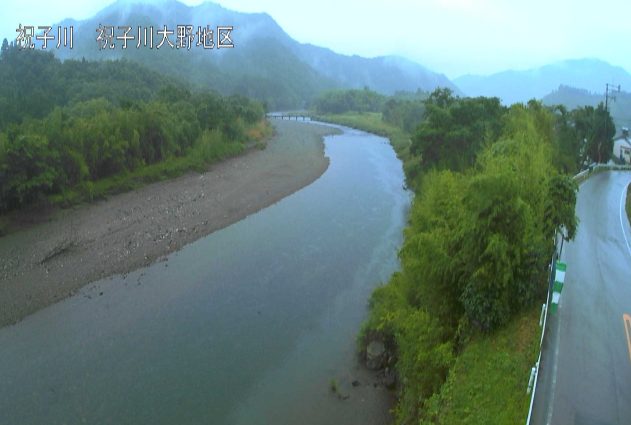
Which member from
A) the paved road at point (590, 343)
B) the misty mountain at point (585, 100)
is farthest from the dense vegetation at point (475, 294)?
the misty mountain at point (585, 100)

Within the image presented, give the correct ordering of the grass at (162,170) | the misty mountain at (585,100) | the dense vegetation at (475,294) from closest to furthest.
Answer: the dense vegetation at (475,294), the grass at (162,170), the misty mountain at (585,100)

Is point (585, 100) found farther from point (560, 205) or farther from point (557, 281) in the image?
point (557, 281)

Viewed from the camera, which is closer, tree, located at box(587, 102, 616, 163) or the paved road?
the paved road

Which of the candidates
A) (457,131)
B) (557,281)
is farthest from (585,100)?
(557,281)

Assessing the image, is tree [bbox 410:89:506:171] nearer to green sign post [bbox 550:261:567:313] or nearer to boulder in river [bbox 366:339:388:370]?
boulder in river [bbox 366:339:388:370]

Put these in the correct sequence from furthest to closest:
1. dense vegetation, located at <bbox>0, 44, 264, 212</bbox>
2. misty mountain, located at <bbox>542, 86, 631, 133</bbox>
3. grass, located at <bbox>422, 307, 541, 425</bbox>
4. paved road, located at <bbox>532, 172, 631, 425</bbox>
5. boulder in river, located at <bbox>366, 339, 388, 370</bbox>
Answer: misty mountain, located at <bbox>542, 86, 631, 133</bbox> < dense vegetation, located at <bbox>0, 44, 264, 212</bbox> < boulder in river, located at <bbox>366, 339, 388, 370</bbox> < paved road, located at <bbox>532, 172, 631, 425</bbox> < grass, located at <bbox>422, 307, 541, 425</bbox>

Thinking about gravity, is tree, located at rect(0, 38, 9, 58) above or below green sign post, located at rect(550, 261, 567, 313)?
above

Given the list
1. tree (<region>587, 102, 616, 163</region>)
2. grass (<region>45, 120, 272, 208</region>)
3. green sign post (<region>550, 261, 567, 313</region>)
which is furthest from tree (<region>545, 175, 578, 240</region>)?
tree (<region>587, 102, 616, 163</region>)

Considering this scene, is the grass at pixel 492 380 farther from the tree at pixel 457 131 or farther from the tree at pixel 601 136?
the tree at pixel 601 136
